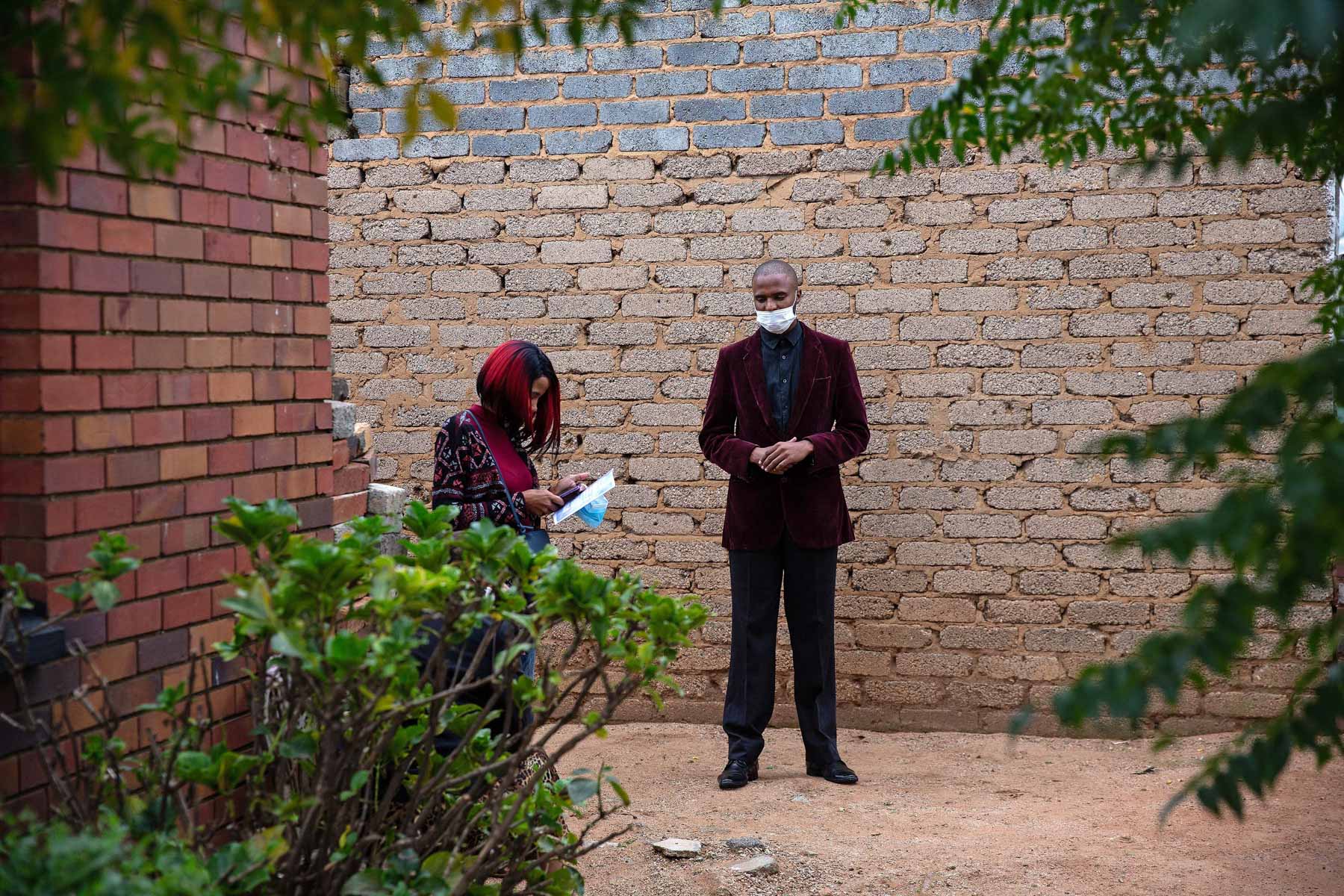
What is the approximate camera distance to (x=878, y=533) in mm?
5688

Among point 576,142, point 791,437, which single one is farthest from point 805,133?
point 791,437

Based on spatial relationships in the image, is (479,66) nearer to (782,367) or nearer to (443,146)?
(443,146)

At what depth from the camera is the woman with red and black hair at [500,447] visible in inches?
160

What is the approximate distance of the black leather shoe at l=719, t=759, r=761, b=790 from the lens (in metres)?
4.95

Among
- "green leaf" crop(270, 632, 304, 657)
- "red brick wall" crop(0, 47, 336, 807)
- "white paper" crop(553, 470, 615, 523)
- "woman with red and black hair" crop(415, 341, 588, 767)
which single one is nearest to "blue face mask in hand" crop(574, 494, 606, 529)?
"white paper" crop(553, 470, 615, 523)

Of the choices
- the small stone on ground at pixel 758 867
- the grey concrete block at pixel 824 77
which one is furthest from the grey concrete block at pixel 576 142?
the small stone on ground at pixel 758 867

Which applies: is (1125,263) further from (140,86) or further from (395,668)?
(140,86)

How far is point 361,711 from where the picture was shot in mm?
2162

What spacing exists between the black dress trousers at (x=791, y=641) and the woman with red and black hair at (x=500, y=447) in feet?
3.84

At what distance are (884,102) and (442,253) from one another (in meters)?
2.17

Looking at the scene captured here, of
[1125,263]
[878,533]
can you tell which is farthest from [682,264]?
[1125,263]

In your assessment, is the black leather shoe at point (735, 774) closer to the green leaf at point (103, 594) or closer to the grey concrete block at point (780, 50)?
the grey concrete block at point (780, 50)

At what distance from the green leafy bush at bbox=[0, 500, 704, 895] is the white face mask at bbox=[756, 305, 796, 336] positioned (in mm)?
2635

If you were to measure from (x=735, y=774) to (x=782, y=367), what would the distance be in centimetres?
163
